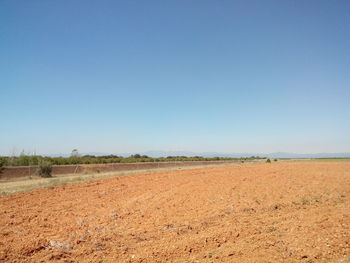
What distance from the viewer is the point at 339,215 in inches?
372

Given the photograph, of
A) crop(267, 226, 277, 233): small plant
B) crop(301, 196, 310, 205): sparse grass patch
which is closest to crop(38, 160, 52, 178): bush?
crop(301, 196, 310, 205): sparse grass patch

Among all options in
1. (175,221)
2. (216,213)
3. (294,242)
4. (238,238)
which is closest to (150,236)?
(175,221)

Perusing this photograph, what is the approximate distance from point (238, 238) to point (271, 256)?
1.43 m

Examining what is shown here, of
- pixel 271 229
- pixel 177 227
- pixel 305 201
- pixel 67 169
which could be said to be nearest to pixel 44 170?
pixel 67 169

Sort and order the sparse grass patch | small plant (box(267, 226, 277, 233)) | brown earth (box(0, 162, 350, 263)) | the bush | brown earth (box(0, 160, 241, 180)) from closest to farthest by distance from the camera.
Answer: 1. brown earth (box(0, 162, 350, 263))
2. small plant (box(267, 226, 277, 233))
3. the sparse grass patch
4. brown earth (box(0, 160, 241, 180))
5. the bush

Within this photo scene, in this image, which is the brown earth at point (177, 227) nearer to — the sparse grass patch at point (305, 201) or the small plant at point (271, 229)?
the small plant at point (271, 229)

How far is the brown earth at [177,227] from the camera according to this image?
638cm

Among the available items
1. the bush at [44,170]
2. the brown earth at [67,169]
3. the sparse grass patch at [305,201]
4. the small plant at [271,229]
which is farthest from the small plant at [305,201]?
the brown earth at [67,169]

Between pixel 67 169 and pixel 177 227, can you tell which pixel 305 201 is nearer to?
pixel 177 227

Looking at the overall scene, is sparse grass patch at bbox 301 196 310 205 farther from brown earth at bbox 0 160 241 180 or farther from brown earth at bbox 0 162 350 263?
brown earth at bbox 0 160 241 180

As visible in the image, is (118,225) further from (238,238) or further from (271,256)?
(271,256)

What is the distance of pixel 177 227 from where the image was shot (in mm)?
8734

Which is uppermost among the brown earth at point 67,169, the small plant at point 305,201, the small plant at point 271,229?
the brown earth at point 67,169

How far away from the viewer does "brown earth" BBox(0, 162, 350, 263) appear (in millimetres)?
6379
